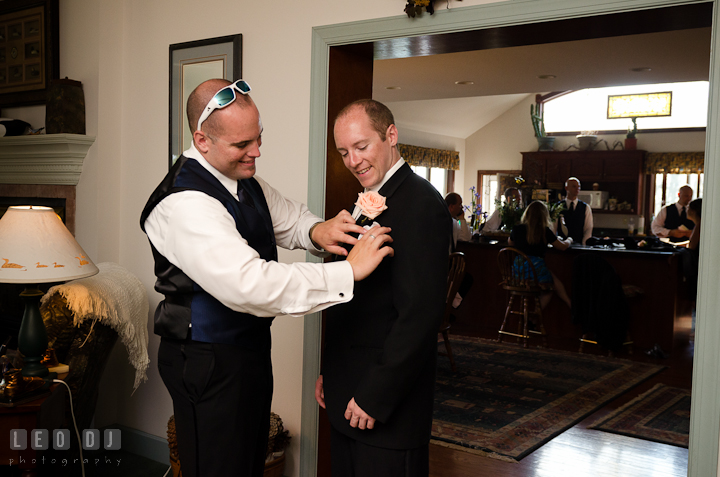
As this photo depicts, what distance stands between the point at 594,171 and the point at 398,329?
12.1m

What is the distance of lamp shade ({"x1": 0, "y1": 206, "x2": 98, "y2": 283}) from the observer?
96.8 inches

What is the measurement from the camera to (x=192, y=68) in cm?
329

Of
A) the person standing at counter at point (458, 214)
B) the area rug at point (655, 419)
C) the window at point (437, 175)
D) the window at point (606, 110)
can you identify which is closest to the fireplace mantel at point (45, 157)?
the area rug at point (655, 419)

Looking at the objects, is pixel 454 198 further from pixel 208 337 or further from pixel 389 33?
pixel 208 337

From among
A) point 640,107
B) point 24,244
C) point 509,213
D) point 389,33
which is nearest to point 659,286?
Answer: point 509,213

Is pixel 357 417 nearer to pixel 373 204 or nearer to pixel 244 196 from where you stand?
pixel 373 204

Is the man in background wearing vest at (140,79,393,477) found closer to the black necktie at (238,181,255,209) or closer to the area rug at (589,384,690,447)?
the black necktie at (238,181,255,209)

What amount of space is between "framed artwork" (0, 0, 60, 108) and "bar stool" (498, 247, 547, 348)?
14.6ft

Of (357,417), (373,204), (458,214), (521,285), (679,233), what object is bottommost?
(521,285)

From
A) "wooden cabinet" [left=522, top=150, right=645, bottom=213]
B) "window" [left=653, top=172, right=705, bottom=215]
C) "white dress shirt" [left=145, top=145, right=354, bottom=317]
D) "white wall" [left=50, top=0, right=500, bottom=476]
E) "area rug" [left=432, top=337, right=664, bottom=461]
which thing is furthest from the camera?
"wooden cabinet" [left=522, top=150, right=645, bottom=213]

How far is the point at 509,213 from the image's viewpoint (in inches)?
303

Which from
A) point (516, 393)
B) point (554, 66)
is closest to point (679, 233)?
point (554, 66)

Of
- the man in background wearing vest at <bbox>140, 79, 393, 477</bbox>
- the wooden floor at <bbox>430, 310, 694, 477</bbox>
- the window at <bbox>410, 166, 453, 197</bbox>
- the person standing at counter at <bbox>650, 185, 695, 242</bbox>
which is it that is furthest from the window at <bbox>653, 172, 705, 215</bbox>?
the man in background wearing vest at <bbox>140, 79, 393, 477</bbox>

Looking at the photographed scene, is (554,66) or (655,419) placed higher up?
(554,66)
